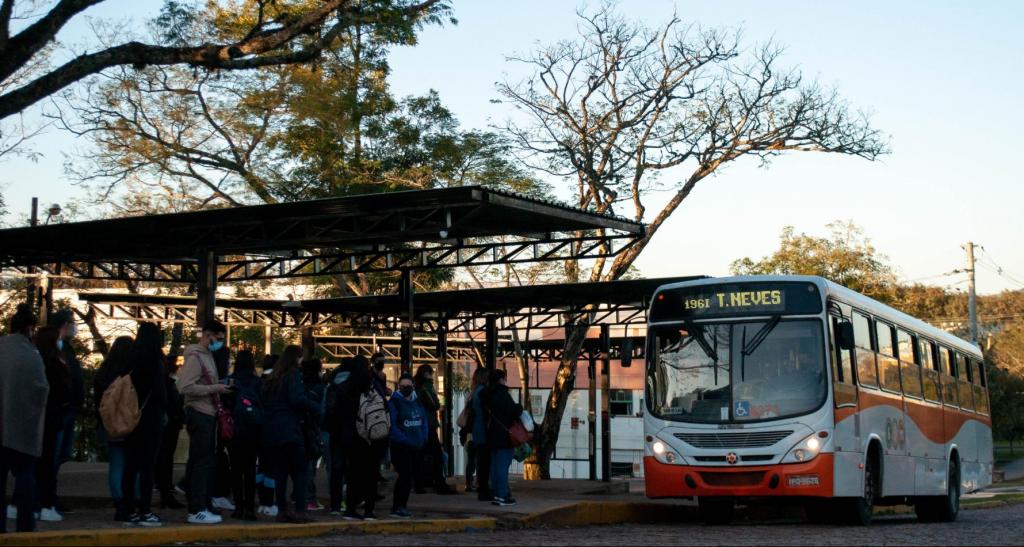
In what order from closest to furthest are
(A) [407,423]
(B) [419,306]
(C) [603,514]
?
(A) [407,423] < (C) [603,514] < (B) [419,306]

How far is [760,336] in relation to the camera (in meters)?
14.8

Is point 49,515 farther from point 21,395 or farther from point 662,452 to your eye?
point 662,452

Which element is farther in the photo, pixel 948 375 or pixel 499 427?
pixel 948 375

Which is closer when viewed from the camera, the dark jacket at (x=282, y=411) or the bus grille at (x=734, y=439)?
the dark jacket at (x=282, y=411)

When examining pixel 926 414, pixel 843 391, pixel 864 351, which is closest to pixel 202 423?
pixel 843 391

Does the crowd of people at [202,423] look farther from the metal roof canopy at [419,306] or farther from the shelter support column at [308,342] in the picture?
the shelter support column at [308,342]

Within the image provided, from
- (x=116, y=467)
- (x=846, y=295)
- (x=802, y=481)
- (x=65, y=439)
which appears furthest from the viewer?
(x=846, y=295)

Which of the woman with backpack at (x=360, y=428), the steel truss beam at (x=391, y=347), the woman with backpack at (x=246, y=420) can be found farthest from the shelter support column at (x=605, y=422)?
the woman with backpack at (x=246, y=420)

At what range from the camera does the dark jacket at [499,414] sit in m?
14.7

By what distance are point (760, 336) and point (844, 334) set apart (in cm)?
99

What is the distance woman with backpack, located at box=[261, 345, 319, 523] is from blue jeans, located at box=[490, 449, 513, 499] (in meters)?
3.91

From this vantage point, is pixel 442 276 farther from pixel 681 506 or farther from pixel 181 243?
pixel 681 506

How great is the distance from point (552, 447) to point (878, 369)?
54.5 feet

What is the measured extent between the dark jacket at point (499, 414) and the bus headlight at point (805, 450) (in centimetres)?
324
